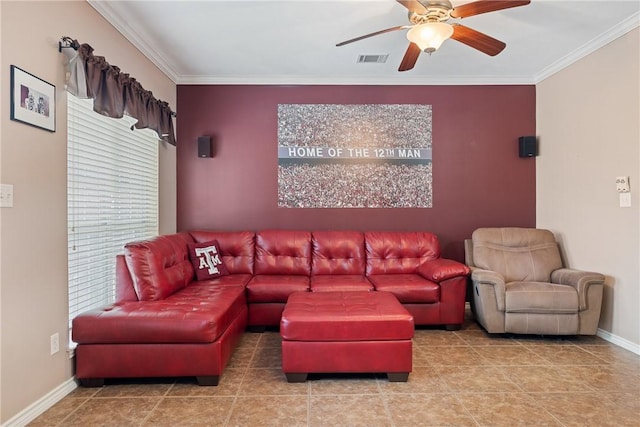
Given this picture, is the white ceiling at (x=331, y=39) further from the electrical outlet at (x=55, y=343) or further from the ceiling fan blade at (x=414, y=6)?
the electrical outlet at (x=55, y=343)

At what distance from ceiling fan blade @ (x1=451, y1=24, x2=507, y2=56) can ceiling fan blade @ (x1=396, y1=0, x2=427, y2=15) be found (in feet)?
0.93

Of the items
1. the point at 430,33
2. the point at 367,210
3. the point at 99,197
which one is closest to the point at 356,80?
the point at 367,210

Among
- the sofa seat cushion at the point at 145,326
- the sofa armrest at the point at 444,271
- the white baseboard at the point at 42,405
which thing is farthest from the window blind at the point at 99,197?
the sofa armrest at the point at 444,271

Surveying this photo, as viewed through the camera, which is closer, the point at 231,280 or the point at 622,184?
the point at 622,184

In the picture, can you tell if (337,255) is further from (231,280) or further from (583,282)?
(583,282)

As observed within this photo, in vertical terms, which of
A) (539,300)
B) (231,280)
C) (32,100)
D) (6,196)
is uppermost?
(32,100)

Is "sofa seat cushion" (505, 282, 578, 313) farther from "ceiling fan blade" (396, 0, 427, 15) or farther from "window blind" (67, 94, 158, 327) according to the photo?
"window blind" (67, 94, 158, 327)

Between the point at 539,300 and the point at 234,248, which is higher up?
the point at 234,248

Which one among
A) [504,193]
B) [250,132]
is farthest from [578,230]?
[250,132]

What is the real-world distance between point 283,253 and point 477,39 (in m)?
2.75

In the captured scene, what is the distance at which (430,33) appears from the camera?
7.82 ft

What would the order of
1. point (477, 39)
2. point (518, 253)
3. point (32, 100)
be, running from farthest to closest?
point (518, 253)
point (477, 39)
point (32, 100)

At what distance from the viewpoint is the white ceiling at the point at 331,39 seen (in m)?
2.79

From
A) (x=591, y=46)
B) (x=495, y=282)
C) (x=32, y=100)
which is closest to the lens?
(x=32, y=100)
